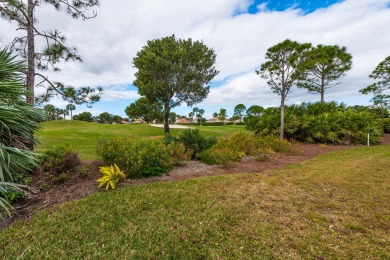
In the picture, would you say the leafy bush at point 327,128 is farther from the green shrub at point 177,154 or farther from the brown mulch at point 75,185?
the green shrub at point 177,154

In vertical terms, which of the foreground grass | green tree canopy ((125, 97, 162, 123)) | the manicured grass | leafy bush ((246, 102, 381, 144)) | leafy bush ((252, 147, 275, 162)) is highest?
green tree canopy ((125, 97, 162, 123))

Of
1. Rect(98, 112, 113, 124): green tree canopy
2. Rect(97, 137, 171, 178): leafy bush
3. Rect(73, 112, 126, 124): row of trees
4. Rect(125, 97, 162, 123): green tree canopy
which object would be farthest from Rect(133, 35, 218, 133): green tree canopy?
Rect(98, 112, 113, 124): green tree canopy

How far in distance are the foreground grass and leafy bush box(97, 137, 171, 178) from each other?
0.64m

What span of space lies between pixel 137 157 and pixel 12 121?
2161mm

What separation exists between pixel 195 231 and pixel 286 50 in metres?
11.5

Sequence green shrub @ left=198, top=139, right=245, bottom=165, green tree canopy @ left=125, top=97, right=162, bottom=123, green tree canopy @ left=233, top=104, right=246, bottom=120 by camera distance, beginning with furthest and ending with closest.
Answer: green tree canopy @ left=233, top=104, right=246, bottom=120 < green tree canopy @ left=125, top=97, right=162, bottom=123 < green shrub @ left=198, top=139, right=245, bottom=165

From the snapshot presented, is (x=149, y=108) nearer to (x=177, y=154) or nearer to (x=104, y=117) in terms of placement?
(x=177, y=154)

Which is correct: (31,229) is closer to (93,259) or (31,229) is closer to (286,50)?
(93,259)

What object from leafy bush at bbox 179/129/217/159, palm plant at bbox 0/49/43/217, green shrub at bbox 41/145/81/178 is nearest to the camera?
palm plant at bbox 0/49/43/217

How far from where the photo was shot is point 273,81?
11094mm

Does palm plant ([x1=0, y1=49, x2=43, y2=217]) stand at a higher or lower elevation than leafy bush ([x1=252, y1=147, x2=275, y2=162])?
higher

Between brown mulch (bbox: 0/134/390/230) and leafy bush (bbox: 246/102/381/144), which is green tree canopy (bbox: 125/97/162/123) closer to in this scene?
leafy bush (bbox: 246/102/381/144)

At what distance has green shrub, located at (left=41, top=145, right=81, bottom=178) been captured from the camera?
12.7 feet

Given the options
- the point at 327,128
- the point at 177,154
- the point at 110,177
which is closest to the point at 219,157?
the point at 177,154
